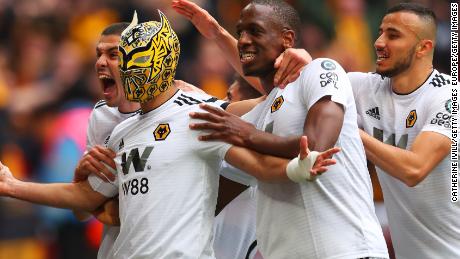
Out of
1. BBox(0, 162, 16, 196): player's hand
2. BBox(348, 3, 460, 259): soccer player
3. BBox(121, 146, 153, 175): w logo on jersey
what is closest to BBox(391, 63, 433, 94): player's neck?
BBox(348, 3, 460, 259): soccer player

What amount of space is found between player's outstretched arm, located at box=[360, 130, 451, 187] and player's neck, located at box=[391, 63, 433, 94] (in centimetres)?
48

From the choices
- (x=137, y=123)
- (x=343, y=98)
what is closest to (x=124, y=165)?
(x=137, y=123)

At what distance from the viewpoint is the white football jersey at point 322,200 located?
5.77 meters

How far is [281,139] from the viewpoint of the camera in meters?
5.78

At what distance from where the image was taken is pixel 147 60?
6.11 metres

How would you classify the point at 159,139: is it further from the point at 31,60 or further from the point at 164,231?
the point at 31,60

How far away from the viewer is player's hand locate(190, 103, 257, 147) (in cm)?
593

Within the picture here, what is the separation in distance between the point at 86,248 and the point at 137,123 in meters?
3.89

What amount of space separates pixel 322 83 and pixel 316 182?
23.2 inches

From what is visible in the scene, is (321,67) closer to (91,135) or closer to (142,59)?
(142,59)

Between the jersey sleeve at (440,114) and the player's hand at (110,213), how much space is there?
217cm

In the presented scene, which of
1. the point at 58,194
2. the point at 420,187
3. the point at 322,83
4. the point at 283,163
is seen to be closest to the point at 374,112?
the point at 420,187

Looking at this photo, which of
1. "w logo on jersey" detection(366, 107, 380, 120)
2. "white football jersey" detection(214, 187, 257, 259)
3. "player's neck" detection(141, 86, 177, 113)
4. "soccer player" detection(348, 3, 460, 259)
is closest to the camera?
"player's neck" detection(141, 86, 177, 113)

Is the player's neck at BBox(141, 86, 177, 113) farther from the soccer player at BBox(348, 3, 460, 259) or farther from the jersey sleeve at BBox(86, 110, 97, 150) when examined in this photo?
the soccer player at BBox(348, 3, 460, 259)
